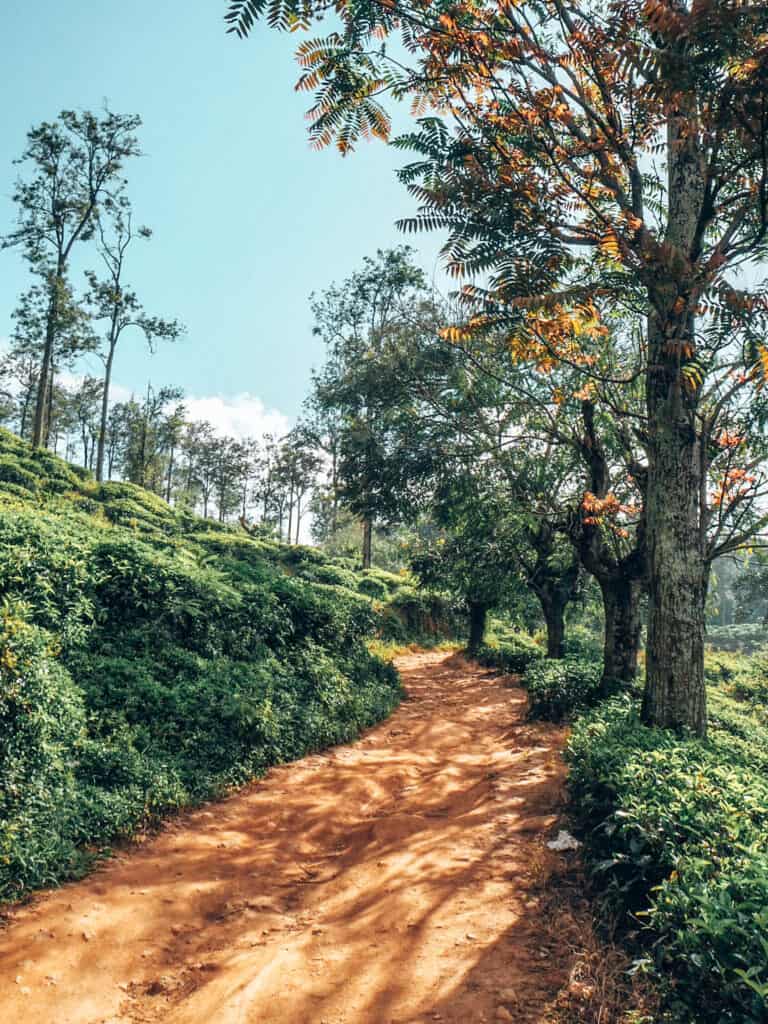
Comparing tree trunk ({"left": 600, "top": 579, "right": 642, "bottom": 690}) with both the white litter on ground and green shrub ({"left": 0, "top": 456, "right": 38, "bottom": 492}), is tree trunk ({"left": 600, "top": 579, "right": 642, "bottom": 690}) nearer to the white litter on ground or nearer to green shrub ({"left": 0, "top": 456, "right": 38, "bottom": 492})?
the white litter on ground

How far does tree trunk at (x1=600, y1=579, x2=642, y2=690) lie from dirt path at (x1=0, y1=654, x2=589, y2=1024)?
3.53m

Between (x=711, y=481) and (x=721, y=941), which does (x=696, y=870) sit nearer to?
(x=721, y=941)

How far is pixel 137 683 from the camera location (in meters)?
6.71

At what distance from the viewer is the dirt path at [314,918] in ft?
11.1

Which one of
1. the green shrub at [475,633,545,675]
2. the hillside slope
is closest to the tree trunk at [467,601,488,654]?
the green shrub at [475,633,545,675]

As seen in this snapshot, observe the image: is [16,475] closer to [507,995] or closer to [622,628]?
[622,628]

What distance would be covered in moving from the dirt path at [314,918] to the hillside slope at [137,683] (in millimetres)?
455

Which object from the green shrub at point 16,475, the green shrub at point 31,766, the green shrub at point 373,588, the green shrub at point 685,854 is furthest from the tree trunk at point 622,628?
the green shrub at point 16,475

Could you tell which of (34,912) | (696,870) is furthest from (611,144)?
(34,912)

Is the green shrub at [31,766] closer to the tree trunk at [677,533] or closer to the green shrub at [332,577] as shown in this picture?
the tree trunk at [677,533]

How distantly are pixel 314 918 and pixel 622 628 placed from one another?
745 centimetres

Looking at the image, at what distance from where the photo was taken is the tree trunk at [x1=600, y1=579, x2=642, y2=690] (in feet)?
33.4

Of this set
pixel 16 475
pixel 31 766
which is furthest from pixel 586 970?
pixel 16 475

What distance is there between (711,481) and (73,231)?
30058 mm
